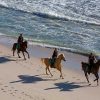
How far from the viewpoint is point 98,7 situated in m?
44.8

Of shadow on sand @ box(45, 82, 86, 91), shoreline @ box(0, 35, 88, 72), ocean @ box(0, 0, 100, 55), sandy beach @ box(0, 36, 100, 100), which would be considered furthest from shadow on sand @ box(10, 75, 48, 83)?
ocean @ box(0, 0, 100, 55)

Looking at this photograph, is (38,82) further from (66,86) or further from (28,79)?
(66,86)

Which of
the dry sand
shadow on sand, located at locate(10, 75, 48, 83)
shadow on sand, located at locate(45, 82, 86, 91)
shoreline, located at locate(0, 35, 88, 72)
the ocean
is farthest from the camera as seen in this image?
the ocean

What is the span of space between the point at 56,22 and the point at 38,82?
16767 millimetres

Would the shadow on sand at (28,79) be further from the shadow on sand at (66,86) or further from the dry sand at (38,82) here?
the shadow on sand at (66,86)

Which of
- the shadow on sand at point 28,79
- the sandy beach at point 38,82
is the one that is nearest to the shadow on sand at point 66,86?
the sandy beach at point 38,82

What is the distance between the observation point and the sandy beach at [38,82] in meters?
20.8

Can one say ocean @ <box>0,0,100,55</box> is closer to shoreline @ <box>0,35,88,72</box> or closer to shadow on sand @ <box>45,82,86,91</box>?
shoreline @ <box>0,35,88,72</box>

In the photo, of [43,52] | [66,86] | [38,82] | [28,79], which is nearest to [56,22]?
[43,52]

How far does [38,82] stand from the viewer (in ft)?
74.3

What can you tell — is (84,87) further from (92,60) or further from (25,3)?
(25,3)

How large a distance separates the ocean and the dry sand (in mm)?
5073

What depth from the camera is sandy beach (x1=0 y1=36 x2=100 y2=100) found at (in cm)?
2080

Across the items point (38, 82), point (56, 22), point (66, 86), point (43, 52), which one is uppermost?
point (56, 22)
